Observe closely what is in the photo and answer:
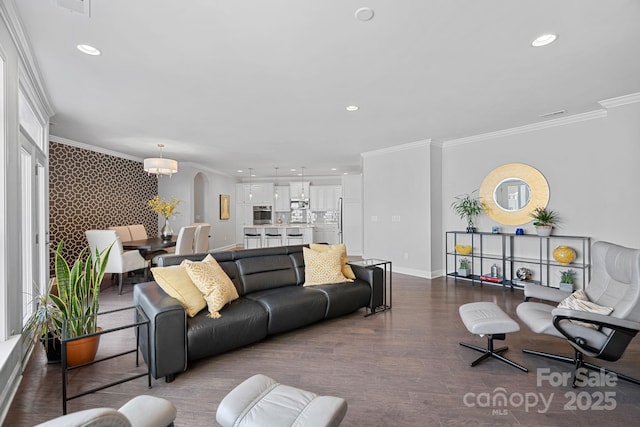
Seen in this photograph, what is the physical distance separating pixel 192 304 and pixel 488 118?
4612mm

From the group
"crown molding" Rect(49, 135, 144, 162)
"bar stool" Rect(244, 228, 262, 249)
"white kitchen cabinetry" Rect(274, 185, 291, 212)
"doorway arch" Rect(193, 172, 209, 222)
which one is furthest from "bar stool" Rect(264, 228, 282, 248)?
"crown molding" Rect(49, 135, 144, 162)

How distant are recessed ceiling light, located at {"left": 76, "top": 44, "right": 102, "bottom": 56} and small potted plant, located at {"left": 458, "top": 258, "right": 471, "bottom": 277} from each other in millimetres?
5944

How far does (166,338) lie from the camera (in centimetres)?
239

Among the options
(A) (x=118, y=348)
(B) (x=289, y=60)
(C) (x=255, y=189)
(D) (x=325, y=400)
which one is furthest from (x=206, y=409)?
(C) (x=255, y=189)

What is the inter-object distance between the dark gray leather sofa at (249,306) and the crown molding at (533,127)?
11.0 ft

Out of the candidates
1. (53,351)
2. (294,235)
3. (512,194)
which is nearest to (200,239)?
(294,235)

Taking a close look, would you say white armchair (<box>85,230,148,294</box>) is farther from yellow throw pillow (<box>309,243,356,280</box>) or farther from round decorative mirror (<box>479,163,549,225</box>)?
round decorative mirror (<box>479,163,549,225</box>)

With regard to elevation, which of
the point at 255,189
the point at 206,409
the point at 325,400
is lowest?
the point at 206,409

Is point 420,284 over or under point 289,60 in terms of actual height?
under

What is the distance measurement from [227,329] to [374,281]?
1.94 m

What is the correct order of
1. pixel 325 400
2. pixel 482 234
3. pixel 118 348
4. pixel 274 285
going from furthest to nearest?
pixel 482 234 < pixel 274 285 < pixel 118 348 < pixel 325 400

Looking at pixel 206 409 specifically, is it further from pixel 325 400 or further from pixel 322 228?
pixel 322 228

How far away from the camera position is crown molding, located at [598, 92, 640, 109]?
3798mm

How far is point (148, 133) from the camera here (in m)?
5.47
